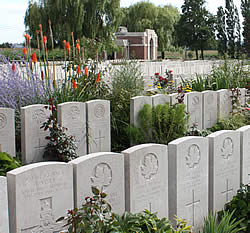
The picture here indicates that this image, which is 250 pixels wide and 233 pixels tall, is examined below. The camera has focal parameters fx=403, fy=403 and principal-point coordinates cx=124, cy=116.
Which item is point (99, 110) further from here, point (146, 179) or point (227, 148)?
point (146, 179)

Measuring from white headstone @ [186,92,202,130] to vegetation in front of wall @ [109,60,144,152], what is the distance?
943mm

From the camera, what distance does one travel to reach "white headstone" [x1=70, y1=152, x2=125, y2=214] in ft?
9.99

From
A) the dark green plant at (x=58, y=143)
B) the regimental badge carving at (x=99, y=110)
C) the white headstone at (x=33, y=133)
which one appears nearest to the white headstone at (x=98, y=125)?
the regimental badge carving at (x=99, y=110)

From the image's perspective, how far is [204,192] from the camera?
387cm

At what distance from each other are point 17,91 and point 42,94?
0.39m

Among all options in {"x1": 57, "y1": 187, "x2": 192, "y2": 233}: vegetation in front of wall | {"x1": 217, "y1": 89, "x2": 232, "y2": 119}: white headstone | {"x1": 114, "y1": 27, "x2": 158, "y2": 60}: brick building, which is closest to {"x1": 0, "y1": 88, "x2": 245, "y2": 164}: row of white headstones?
{"x1": 217, "y1": 89, "x2": 232, "y2": 119}: white headstone

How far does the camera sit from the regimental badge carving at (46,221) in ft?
9.36

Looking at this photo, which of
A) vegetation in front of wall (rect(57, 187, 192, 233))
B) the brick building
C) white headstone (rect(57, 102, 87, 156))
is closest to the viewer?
vegetation in front of wall (rect(57, 187, 192, 233))

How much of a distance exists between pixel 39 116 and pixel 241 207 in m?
2.76

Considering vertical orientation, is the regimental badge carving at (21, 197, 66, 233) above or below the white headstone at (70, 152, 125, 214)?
below

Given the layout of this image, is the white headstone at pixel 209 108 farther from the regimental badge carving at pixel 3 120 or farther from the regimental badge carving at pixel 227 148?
the regimental badge carving at pixel 3 120

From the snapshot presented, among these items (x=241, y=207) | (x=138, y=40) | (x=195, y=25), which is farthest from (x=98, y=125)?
(x=195, y=25)

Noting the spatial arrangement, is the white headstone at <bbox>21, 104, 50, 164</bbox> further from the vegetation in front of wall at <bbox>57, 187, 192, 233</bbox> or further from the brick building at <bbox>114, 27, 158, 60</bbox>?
the brick building at <bbox>114, 27, 158, 60</bbox>

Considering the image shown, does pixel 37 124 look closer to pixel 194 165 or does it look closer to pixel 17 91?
pixel 17 91
